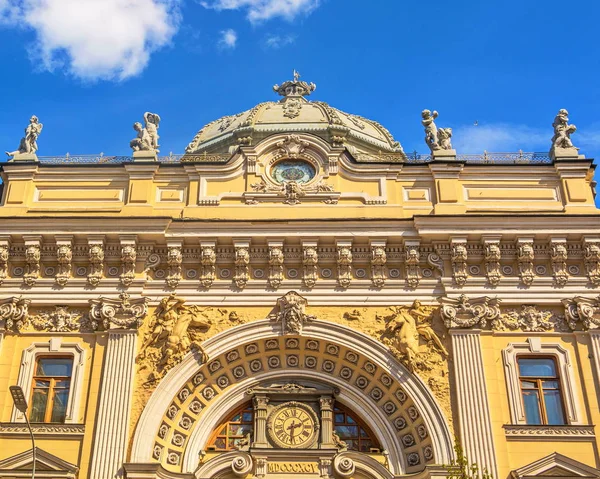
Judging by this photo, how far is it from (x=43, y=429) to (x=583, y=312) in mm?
11992

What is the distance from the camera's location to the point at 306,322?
1978 cm

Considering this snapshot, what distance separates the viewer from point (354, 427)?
1952cm

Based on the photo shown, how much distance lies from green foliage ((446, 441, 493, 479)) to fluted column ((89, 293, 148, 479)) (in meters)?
6.68

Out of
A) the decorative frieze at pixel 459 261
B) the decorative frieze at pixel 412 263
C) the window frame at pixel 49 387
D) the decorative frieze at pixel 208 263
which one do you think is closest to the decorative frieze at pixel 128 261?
the decorative frieze at pixel 208 263

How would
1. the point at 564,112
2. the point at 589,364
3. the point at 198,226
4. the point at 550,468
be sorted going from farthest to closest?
the point at 564,112 < the point at 198,226 < the point at 589,364 < the point at 550,468

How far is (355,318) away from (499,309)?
3248 mm

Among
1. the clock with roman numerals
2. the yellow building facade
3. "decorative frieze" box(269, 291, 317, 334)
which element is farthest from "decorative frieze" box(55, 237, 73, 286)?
the clock with roman numerals

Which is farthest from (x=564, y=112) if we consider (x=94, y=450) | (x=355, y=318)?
(x=94, y=450)

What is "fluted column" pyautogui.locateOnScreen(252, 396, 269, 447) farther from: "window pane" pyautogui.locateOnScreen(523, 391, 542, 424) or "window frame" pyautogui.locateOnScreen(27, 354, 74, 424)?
"window pane" pyautogui.locateOnScreen(523, 391, 542, 424)

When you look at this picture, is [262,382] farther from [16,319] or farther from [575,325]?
[575,325]

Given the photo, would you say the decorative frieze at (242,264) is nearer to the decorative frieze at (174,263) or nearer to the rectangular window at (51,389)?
the decorative frieze at (174,263)

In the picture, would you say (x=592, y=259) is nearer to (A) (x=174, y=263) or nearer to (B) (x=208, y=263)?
(B) (x=208, y=263)

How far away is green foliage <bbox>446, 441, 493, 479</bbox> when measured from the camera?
52.9ft

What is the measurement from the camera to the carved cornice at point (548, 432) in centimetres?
1823
